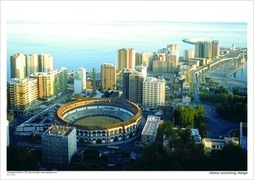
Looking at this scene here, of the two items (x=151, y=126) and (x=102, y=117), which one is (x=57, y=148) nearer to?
(x=151, y=126)

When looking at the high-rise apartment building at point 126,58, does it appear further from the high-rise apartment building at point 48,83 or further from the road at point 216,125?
the road at point 216,125

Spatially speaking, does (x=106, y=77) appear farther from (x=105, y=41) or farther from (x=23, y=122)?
(x=105, y=41)

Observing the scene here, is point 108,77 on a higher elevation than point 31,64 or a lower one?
lower

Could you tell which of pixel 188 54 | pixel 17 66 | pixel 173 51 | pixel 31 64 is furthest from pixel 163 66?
pixel 17 66

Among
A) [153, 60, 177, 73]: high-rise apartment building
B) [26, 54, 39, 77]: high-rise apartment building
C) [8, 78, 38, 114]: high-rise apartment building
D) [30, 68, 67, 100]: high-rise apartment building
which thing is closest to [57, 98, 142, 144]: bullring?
[8, 78, 38, 114]: high-rise apartment building

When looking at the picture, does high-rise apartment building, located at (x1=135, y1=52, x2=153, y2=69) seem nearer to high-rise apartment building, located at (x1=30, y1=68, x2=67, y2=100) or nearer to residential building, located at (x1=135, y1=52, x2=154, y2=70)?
residential building, located at (x1=135, y1=52, x2=154, y2=70)

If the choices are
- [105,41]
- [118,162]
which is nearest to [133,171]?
[118,162]
